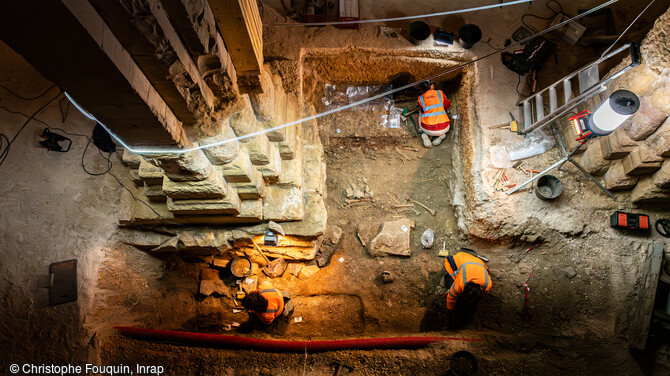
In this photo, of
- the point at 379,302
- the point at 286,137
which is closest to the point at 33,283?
the point at 286,137

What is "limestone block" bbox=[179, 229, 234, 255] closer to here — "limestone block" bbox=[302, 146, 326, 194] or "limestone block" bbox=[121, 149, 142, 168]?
"limestone block" bbox=[121, 149, 142, 168]

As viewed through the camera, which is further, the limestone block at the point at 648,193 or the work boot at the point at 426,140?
the work boot at the point at 426,140

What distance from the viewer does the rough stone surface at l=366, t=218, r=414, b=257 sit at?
20.9 feet

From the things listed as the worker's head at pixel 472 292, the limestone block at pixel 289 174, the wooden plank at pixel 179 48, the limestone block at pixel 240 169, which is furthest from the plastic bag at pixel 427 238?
the wooden plank at pixel 179 48

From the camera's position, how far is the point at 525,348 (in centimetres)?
515

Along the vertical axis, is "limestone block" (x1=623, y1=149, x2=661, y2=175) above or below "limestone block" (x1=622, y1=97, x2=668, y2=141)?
below

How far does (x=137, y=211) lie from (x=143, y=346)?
6.22 ft

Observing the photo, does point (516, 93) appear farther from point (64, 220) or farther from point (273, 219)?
point (64, 220)

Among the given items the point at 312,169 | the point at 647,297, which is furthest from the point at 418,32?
the point at 647,297

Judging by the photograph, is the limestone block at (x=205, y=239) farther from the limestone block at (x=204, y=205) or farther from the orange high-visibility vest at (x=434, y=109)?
the orange high-visibility vest at (x=434, y=109)

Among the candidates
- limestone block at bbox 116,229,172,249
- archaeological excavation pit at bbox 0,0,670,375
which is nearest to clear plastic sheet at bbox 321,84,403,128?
archaeological excavation pit at bbox 0,0,670,375

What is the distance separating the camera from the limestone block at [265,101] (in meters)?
4.11

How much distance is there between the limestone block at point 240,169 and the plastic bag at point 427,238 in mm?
3329

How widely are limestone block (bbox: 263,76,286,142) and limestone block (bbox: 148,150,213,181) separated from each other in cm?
96
